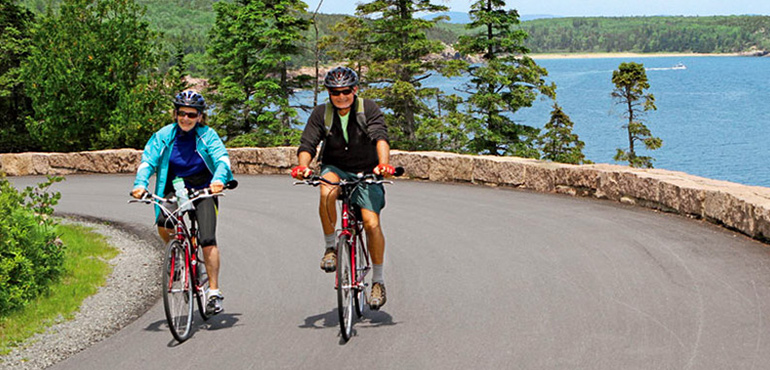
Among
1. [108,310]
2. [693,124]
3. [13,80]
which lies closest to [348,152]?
[108,310]

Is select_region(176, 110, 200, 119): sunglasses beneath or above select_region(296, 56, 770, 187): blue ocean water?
above

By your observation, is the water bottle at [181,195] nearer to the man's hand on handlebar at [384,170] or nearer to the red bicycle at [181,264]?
the red bicycle at [181,264]

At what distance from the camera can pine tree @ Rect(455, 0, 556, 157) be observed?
38438 mm

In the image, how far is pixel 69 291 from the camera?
7.75 metres

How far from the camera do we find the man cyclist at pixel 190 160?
6.35m

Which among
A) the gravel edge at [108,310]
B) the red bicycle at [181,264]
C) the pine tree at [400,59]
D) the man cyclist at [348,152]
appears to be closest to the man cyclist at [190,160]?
the red bicycle at [181,264]

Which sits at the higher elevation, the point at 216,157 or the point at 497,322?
the point at 216,157

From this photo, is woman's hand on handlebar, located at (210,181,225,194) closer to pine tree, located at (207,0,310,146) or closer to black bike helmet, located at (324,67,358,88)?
black bike helmet, located at (324,67,358,88)

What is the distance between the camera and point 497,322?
20.9ft

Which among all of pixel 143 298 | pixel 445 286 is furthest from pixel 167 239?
pixel 445 286

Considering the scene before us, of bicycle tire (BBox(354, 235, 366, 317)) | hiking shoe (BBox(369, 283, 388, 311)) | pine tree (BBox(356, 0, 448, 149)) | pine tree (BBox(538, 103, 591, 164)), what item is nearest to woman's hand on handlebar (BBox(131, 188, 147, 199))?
bicycle tire (BBox(354, 235, 366, 317))

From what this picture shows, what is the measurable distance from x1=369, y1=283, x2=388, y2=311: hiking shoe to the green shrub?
3.11m

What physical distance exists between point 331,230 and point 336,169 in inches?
20.0

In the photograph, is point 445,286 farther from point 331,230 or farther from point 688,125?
point 688,125
